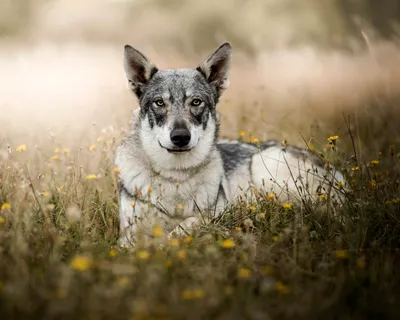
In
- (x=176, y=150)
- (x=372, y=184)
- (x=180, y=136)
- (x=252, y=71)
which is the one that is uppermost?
(x=252, y=71)

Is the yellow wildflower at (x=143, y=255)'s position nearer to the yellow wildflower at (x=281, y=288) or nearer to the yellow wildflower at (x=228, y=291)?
the yellow wildflower at (x=228, y=291)

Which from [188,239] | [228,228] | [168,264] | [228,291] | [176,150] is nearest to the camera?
[228,291]

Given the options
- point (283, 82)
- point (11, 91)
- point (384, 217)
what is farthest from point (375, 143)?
point (11, 91)

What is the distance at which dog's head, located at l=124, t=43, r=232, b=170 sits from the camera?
4.44 meters

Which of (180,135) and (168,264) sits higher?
(180,135)

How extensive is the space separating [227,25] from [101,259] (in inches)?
634

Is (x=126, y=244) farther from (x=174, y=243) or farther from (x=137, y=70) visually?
(x=137, y=70)

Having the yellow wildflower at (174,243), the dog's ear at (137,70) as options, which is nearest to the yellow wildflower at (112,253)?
the yellow wildflower at (174,243)

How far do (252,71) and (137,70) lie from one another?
5445 millimetres

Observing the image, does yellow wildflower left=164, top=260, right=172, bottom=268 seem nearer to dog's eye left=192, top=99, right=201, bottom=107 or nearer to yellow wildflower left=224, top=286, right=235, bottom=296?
yellow wildflower left=224, top=286, right=235, bottom=296

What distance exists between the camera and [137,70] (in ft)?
16.1

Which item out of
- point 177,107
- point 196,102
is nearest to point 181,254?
point 177,107

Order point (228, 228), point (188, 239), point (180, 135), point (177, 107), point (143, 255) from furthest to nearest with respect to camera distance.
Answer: point (177, 107) < point (180, 135) < point (228, 228) < point (188, 239) < point (143, 255)

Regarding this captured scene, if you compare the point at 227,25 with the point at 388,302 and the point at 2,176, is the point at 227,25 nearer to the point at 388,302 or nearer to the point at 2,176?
the point at 2,176
